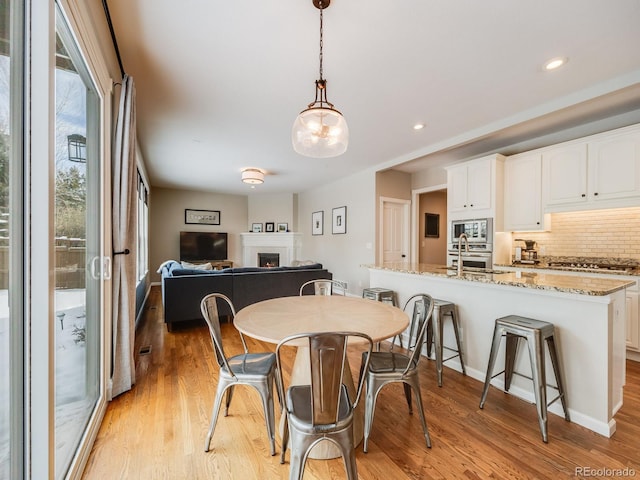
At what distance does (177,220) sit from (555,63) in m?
7.96

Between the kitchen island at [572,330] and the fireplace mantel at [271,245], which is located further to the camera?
the fireplace mantel at [271,245]

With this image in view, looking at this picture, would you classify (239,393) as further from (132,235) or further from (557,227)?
(557,227)

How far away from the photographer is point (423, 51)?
2.18 m

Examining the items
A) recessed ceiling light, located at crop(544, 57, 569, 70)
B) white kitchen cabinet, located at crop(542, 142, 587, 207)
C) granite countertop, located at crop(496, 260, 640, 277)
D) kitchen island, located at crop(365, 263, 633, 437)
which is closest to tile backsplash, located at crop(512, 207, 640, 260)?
granite countertop, located at crop(496, 260, 640, 277)

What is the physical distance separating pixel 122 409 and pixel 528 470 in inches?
101

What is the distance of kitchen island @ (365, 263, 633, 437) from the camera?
1.83 meters

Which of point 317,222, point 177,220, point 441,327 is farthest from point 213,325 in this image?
point 177,220

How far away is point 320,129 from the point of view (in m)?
1.98

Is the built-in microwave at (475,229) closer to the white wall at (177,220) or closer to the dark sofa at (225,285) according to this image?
the dark sofa at (225,285)

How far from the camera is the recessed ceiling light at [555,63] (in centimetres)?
225

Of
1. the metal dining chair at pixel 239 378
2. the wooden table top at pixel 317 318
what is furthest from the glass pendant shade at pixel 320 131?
the metal dining chair at pixel 239 378

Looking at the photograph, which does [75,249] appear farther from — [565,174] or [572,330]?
[565,174]

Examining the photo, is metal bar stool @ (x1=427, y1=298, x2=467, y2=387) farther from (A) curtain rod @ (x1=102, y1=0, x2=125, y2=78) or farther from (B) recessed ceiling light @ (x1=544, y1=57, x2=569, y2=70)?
(A) curtain rod @ (x1=102, y1=0, x2=125, y2=78)

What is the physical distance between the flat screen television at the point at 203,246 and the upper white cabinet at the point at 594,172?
7.26m
